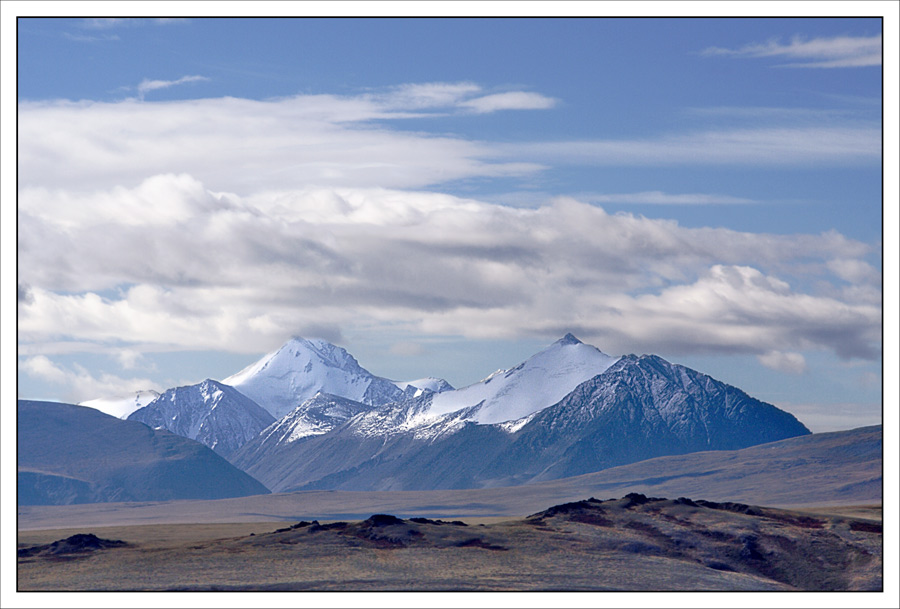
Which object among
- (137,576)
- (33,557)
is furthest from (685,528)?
(33,557)

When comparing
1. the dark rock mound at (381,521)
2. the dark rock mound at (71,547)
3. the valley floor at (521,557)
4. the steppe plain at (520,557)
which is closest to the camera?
the steppe plain at (520,557)

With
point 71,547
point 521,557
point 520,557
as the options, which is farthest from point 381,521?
point 71,547

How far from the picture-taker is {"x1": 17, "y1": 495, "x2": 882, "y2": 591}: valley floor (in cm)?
14438

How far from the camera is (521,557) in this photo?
159125 mm

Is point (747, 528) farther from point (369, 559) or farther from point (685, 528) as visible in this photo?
point (369, 559)

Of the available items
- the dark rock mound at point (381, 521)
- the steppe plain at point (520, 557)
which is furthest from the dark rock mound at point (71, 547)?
the dark rock mound at point (381, 521)

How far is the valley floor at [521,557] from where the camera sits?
144375 millimetres

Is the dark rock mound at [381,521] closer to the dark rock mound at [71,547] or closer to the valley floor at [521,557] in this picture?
the valley floor at [521,557]

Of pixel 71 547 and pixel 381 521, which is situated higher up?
pixel 381 521

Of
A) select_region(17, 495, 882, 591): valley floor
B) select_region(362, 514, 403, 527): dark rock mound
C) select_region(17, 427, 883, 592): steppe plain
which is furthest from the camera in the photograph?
select_region(362, 514, 403, 527): dark rock mound

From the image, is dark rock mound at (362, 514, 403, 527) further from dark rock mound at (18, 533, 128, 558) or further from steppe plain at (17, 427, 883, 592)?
dark rock mound at (18, 533, 128, 558)

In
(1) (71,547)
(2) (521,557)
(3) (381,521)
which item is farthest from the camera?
(1) (71,547)

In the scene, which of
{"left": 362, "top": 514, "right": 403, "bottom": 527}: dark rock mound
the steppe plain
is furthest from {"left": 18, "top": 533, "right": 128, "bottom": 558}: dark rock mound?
{"left": 362, "top": 514, "right": 403, "bottom": 527}: dark rock mound

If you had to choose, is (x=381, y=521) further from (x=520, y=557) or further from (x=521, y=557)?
(x=521, y=557)
